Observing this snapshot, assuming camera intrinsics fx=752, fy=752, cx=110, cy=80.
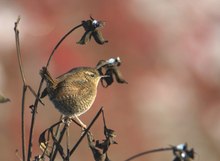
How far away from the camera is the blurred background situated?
7172 millimetres

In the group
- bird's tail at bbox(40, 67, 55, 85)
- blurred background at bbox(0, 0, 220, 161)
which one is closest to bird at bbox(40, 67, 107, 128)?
bird's tail at bbox(40, 67, 55, 85)

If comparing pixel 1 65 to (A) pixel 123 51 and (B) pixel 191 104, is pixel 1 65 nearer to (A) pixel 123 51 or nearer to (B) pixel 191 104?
(A) pixel 123 51

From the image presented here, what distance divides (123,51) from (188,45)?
1.06 meters

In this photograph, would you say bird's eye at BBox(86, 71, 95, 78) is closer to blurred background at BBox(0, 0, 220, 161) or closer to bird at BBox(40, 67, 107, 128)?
bird at BBox(40, 67, 107, 128)

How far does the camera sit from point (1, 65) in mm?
7664

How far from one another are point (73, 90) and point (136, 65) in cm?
645

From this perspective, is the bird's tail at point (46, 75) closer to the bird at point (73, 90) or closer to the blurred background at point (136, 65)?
the bird at point (73, 90)

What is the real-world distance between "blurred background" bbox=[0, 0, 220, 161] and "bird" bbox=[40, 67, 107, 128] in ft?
15.7

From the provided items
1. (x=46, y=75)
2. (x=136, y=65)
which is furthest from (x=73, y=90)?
(x=136, y=65)

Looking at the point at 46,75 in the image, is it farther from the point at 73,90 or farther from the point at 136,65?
the point at 136,65

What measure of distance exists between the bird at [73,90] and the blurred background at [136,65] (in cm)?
478

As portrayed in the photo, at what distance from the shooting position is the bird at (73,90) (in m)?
1.69

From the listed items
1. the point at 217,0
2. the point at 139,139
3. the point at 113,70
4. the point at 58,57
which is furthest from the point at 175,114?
the point at 113,70

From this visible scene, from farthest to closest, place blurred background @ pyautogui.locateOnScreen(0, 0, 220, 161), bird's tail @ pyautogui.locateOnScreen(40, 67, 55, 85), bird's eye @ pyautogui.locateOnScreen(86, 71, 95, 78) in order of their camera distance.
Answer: blurred background @ pyautogui.locateOnScreen(0, 0, 220, 161) → bird's eye @ pyautogui.locateOnScreen(86, 71, 95, 78) → bird's tail @ pyautogui.locateOnScreen(40, 67, 55, 85)
